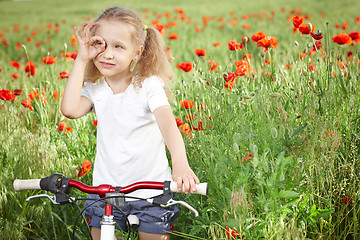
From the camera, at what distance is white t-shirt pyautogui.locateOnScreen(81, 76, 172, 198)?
79.4 inches

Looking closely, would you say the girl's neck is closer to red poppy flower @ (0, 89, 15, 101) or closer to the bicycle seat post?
the bicycle seat post

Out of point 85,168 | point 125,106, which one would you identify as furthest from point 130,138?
point 85,168

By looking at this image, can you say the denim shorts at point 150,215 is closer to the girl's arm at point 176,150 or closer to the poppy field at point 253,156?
the poppy field at point 253,156

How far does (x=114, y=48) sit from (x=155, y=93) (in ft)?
0.83

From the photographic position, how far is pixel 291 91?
268cm

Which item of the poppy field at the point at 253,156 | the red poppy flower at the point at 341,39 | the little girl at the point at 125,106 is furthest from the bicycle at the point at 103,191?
the red poppy flower at the point at 341,39

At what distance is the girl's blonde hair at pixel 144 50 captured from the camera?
6.67 feet

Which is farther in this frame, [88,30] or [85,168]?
[85,168]

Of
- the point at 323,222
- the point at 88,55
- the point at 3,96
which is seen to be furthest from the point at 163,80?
the point at 3,96

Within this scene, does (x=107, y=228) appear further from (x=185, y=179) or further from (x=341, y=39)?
(x=341, y=39)

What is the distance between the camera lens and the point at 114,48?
195 cm

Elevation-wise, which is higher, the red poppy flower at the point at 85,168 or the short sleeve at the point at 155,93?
the short sleeve at the point at 155,93

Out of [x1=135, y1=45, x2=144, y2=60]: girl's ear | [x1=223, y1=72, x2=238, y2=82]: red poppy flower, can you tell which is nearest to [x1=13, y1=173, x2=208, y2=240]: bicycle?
[x1=135, y1=45, x2=144, y2=60]: girl's ear

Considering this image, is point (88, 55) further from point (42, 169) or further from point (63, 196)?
point (42, 169)
